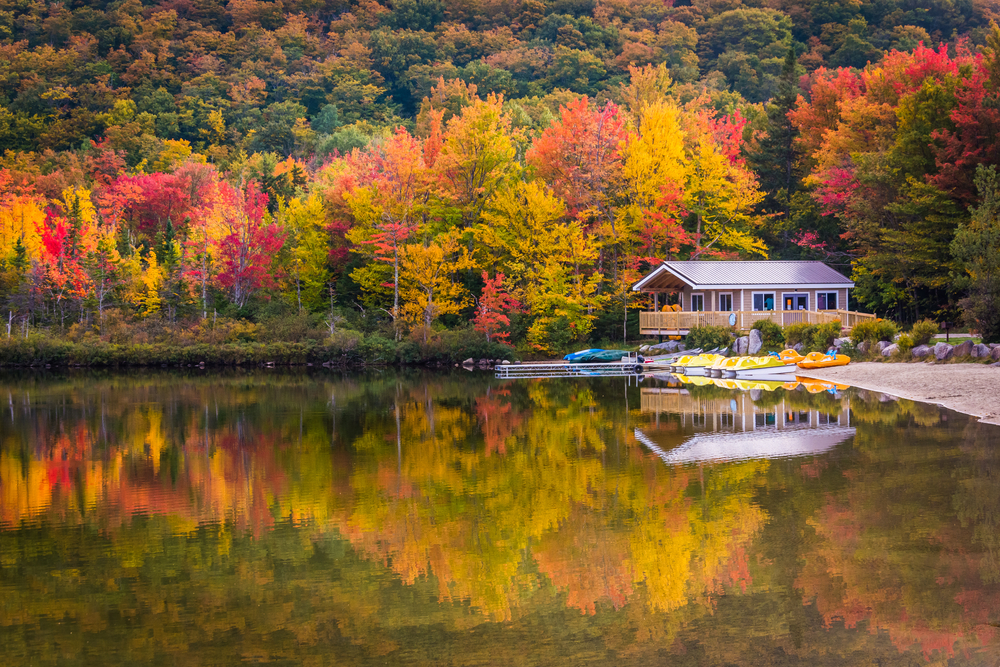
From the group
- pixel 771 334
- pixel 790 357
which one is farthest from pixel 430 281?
pixel 790 357

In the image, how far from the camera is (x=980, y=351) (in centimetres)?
2795

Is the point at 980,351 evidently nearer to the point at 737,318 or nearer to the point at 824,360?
the point at 824,360

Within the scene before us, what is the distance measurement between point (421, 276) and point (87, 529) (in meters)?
33.4

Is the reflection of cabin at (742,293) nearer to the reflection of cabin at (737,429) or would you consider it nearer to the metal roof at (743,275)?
the metal roof at (743,275)

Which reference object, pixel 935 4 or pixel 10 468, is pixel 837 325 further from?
pixel 935 4

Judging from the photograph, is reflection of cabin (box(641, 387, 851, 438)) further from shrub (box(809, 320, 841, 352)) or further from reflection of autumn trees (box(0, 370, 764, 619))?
shrub (box(809, 320, 841, 352))

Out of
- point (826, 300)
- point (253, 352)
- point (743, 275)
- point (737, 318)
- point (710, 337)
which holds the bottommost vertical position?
point (253, 352)

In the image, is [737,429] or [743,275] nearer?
[737,429]

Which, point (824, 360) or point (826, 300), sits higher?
point (826, 300)

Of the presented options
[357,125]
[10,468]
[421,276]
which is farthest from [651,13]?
[10,468]

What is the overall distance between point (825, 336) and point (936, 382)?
10.8 m

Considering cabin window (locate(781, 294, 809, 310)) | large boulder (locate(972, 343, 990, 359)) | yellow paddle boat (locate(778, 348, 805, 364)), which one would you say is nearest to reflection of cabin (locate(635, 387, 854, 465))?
large boulder (locate(972, 343, 990, 359))

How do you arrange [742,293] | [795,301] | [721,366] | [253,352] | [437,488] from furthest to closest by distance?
[253,352] → [795,301] → [742,293] → [721,366] → [437,488]

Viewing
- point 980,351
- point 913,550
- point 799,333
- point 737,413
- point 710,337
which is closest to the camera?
point 913,550
